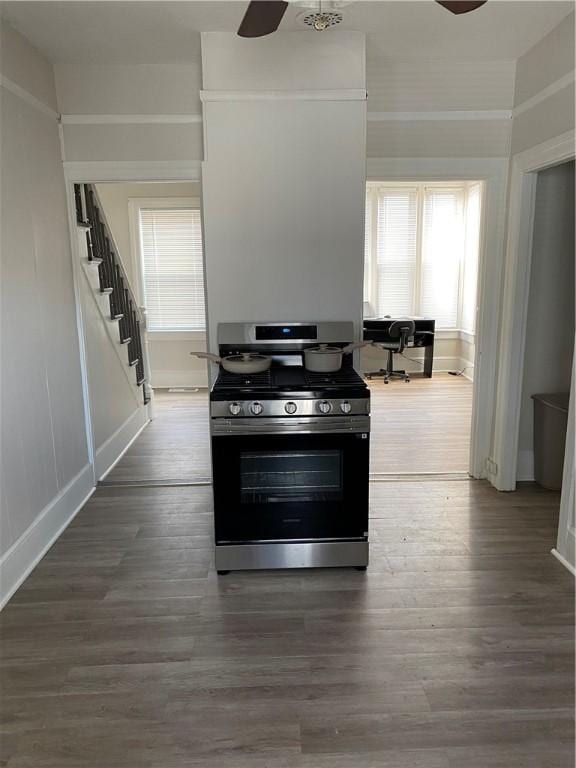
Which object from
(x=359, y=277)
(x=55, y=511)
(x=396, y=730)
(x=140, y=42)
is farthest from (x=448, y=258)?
(x=396, y=730)

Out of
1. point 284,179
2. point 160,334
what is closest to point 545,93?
point 284,179

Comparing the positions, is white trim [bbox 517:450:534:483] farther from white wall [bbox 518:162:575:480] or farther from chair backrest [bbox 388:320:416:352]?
chair backrest [bbox 388:320:416:352]

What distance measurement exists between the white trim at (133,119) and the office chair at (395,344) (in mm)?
3949

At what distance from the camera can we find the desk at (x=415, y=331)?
23.4 feet

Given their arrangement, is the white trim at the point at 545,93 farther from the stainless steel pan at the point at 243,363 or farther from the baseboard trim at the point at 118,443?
the baseboard trim at the point at 118,443

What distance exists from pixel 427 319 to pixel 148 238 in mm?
3785

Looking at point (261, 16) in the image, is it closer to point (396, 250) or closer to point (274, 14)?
point (274, 14)

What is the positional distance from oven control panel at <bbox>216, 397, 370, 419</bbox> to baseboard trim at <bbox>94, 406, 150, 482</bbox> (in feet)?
5.77

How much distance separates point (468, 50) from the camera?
314 centimetres

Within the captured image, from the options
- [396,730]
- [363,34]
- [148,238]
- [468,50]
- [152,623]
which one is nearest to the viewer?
[396,730]

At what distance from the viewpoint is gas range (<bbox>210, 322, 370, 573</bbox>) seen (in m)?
2.52

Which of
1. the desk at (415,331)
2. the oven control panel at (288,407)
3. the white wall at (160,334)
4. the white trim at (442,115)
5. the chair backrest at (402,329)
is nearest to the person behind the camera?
the oven control panel at (288,407)

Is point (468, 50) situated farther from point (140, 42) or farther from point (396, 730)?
point (396, 730)

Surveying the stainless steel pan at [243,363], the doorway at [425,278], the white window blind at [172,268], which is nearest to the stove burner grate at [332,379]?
the stainless steel pan at [243,363]
